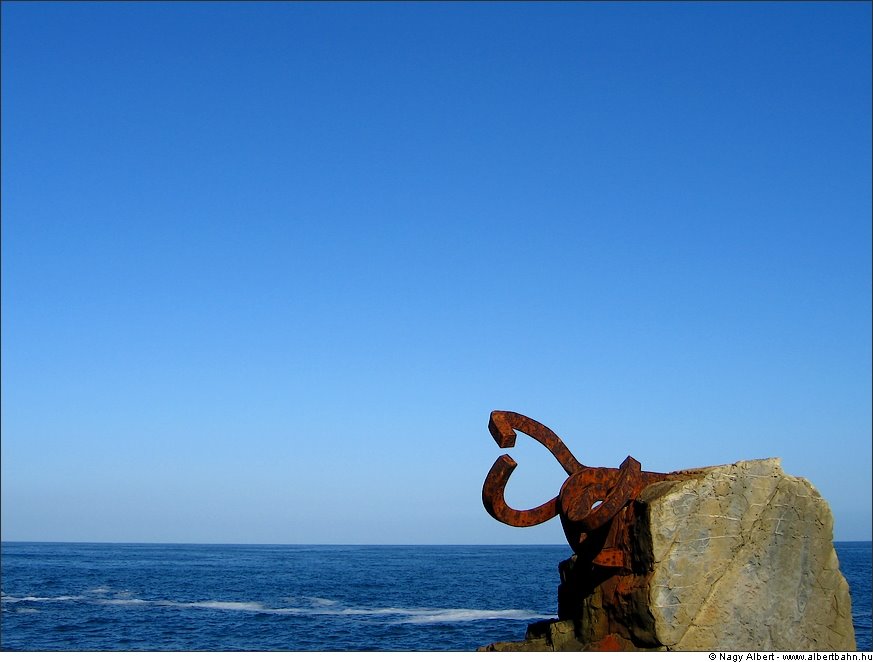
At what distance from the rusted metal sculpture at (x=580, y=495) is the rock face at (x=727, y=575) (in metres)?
0.26

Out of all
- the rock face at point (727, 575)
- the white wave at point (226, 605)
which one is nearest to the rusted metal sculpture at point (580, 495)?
the rock face at point (727, 575)

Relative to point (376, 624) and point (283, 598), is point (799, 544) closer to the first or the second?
point (376, 624)

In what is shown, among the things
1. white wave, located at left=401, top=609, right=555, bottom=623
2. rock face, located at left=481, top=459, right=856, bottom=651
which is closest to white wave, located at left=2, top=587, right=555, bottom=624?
Answer: white wave, located at left=401, top=609, right=555, bottom=623

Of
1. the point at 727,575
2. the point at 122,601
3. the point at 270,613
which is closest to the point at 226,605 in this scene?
the point at 270,613

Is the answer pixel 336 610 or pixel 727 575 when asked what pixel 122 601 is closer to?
pixel 336 610

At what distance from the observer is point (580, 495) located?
440 inches

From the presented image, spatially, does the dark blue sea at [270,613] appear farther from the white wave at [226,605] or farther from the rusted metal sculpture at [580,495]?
the rusted metal sculpture at [580,495]

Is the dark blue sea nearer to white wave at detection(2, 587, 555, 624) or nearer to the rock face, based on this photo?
white wave at detection(2, 587, 555, 624)

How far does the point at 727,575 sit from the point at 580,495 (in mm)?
2123

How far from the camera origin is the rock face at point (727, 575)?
34.6ft

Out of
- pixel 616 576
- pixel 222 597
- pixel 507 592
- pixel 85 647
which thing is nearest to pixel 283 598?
pixel 222 597

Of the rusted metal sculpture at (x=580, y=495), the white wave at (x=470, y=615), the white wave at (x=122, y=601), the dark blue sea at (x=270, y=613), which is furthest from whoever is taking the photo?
the white wave at (x=122, y=601)

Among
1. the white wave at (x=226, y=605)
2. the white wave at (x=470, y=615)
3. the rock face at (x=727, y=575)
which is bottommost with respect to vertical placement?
the white wave at (x=226, y=605)

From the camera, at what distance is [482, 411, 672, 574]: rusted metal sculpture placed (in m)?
11.1
